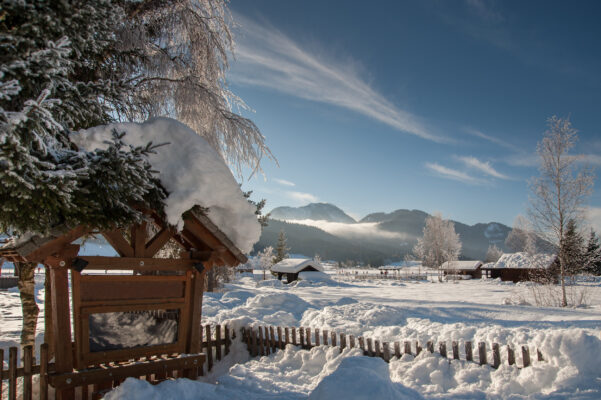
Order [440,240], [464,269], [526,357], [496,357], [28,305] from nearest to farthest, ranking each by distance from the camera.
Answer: [526,357] → [496,357] → [28,305] → [464,269] → [440,240]

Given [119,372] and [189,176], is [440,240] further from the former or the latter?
[119,372]

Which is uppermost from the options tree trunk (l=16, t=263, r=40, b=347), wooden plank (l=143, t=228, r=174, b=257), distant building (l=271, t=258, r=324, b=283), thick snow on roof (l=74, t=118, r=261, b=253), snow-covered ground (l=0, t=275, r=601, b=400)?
thick snow on roof (l=74, t=118, r=261, b=253)

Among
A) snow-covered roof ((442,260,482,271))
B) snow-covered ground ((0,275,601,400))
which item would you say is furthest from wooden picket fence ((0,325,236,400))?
snow-covered roof ((442,260,482,271))

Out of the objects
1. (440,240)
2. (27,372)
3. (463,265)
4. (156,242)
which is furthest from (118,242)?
(440,240)

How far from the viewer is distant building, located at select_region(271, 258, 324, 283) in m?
48.0

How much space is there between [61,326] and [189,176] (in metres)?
2.77

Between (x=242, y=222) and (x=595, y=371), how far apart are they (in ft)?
20.4

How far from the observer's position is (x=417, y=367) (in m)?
7.30

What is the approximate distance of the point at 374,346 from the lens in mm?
9156

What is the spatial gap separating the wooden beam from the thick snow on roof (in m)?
0.92

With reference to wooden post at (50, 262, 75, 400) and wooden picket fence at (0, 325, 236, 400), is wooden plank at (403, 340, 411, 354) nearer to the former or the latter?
wooden picket fence at (0, 325, 236, 400)

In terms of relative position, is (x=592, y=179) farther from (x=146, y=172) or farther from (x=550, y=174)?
(x=146, y=172)

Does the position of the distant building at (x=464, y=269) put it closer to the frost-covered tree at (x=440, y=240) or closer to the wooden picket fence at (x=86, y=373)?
the frost-covered tree at (x=440, y=240)

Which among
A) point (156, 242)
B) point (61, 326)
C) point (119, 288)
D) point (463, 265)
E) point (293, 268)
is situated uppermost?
point (156, 242)
